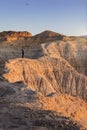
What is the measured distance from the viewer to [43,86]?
37.6 m

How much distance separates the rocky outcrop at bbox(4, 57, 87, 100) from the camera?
38.2 metres

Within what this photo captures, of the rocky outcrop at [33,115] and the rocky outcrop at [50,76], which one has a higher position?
the rocky outcrop at [33,115]

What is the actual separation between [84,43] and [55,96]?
4566 cm

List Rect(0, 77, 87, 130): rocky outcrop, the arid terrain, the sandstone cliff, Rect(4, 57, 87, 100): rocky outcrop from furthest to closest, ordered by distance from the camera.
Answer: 1. the sandstone cliff
2. Rect(4, 57, 87, 100): rocky outcrop
3. the arid terrain
4. Rect(0, 77, 87, 130): rocky outcrop

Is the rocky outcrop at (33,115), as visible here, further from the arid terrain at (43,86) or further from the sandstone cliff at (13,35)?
the sandstone cliff at (13,35)

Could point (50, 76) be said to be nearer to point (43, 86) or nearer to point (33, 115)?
point (43, 86)

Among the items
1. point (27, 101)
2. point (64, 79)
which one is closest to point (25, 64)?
point (64, 79)

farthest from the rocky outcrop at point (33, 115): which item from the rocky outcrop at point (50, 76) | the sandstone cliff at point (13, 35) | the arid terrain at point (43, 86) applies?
the sandstone cliff at point (13, 35)

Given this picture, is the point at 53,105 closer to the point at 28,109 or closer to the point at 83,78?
the point at 28,109

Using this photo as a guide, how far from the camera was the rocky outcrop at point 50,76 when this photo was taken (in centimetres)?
Answer: 3825

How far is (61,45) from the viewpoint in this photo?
61.4 meters

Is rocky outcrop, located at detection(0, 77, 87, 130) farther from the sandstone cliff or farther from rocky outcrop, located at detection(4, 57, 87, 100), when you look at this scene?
the sandstone cliff

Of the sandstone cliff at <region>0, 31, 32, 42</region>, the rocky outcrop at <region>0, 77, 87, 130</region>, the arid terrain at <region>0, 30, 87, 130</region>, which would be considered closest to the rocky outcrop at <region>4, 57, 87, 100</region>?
the arid terrain at <region>0, 30, 87, 130</region>

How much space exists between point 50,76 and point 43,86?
16.3ft
